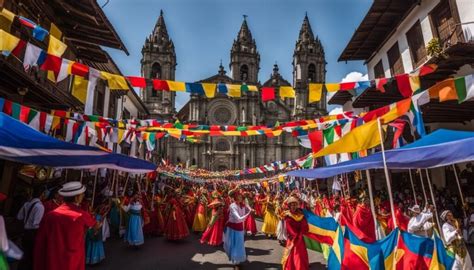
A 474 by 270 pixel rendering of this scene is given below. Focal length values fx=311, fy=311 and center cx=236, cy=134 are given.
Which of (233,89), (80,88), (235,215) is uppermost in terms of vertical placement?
(233,89)

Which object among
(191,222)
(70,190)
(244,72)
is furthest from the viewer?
(244,72)

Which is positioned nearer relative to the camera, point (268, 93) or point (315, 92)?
point (315, 92)

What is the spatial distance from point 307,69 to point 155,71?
24.7m

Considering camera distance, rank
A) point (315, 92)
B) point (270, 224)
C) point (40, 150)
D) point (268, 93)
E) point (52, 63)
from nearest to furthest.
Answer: point (40, 150) → point (52, 63) → point (315, 92) → point (268, 93) → point (270, 224)

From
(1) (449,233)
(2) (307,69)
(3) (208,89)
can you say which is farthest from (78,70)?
(2) (307,69)

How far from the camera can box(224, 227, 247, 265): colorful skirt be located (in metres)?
7.30

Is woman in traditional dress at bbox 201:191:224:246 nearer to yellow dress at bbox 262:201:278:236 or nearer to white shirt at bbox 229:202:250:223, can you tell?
white shirt at bbox 229:202:250:223

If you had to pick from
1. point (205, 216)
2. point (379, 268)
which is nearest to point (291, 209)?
point (379, 268)

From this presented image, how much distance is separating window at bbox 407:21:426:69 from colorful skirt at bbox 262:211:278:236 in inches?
325

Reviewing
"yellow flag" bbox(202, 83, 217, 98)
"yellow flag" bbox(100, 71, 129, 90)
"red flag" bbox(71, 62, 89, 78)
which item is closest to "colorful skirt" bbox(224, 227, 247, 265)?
"yellow flag" bbox(202, 83, 217, 98)

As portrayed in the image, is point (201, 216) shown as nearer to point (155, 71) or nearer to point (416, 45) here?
point (416, 45)

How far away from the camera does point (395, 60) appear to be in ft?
47.0

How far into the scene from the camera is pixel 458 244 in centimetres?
539

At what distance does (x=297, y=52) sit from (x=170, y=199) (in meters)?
45.7
